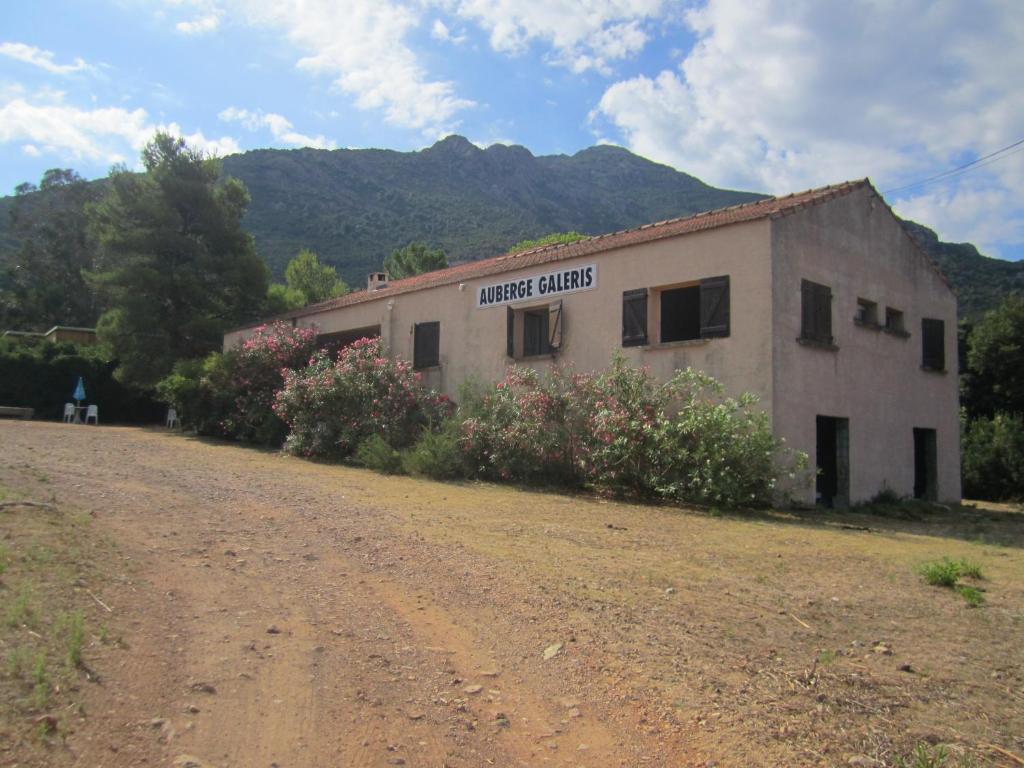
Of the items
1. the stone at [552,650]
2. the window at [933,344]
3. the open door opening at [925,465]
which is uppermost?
the window at [933,344]

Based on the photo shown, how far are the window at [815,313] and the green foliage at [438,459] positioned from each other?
625cm

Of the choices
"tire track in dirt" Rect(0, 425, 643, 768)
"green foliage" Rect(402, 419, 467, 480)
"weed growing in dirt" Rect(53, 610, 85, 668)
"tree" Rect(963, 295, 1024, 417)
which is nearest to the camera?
"tire track in dirt" Rect(0, 425, 643, 768)

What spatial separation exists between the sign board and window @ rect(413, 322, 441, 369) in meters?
1.66

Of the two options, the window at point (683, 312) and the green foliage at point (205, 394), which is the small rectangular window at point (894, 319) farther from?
the green foliage at point (205, 394)

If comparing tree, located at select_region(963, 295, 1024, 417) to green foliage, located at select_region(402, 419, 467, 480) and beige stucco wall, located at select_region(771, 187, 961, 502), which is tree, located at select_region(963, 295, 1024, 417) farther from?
green foliage, located at select_region(402, 419, 467, 480)

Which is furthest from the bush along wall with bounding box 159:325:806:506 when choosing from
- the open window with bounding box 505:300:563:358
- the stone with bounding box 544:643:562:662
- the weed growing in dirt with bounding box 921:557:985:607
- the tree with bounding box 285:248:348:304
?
the tree with bounding box 285:248:348:304

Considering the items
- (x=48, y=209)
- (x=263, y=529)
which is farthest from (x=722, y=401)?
(x=48, y=209)

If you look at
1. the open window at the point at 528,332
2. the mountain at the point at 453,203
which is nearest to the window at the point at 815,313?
the open window at the point at 528,332

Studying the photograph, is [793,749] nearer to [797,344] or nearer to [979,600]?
[979,600]

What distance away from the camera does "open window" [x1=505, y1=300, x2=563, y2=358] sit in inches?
650

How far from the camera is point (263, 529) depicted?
289 inches

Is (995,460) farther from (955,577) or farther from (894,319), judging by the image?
(955,577)

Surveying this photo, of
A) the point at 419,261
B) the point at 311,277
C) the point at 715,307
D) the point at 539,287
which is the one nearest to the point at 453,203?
the point at 419,261

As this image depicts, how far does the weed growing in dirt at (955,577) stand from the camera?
235 inches
